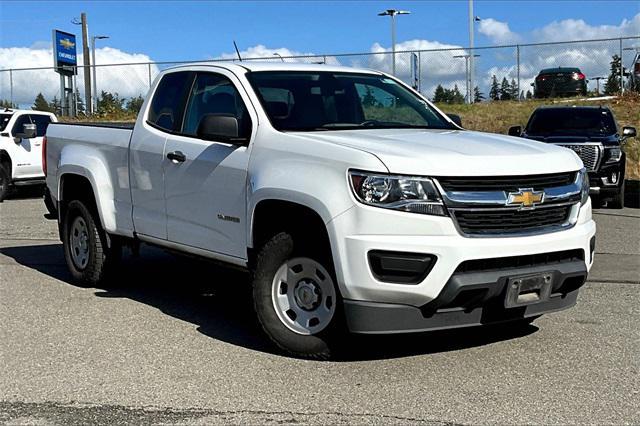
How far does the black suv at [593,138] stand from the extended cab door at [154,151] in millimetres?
9291

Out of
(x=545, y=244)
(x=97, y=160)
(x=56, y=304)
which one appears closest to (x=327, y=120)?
(x=545, y=244)

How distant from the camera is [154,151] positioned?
6.49 meters

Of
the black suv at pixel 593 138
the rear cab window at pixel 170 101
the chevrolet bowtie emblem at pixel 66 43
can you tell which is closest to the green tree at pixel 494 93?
the black suv at pixel 593 138

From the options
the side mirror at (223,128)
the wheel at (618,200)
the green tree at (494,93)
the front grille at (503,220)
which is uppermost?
the green tree at (494,93)

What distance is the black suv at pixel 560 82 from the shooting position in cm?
2747

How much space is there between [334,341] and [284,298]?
447 millimetres

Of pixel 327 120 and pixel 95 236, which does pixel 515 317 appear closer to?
pixel 327 120

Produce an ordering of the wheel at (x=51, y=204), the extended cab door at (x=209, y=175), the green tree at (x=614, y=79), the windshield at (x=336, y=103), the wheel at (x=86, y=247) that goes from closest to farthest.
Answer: the extended cab door at (x=209, y=175) < the windshield at (x=336, y=103) < the wheel at (x=86, y=247) < the wheel at (x=51, y=204) < the green tree at (x=614, y=79)

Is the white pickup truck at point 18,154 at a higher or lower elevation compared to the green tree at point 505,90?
lower

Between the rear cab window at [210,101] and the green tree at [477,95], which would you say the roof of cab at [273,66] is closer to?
the rear cab window at [210,101]

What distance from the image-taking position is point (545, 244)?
491 centimetres

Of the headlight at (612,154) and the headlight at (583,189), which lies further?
the headlight at (612,154)

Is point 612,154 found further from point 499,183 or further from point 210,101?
point 499,183

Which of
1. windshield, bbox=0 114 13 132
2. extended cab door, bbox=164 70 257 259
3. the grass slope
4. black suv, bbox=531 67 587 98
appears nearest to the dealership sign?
the grass slope
